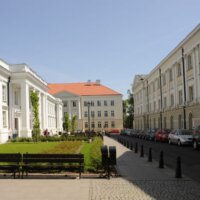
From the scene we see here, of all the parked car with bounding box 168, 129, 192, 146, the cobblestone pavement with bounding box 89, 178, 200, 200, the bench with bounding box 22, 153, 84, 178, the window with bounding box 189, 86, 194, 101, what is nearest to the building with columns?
the parked car with bounding box 168, 129, 192, 146

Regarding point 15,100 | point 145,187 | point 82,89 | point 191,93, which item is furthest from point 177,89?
point 82,89

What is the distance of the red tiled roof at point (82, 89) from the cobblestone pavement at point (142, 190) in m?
106

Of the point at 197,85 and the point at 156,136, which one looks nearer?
the point at 197,85

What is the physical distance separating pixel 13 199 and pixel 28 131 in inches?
1712

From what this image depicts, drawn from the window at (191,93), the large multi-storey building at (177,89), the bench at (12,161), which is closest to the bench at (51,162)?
the bench at (12,161)

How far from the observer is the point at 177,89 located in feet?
174

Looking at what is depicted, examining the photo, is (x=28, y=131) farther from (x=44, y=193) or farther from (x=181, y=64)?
(x=44, y=193)

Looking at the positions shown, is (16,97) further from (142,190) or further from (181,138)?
(142,190)

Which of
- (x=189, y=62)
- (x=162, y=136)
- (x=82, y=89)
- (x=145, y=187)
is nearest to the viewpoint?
(x=145, y=187)

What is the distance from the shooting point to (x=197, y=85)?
4272 cm

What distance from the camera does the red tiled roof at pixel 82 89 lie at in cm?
11956

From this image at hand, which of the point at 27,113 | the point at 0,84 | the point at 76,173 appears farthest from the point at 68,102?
the point at 76,173

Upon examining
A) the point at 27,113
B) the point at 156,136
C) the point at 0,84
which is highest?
Answer: the point at 0,84

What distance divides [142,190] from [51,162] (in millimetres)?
4192
